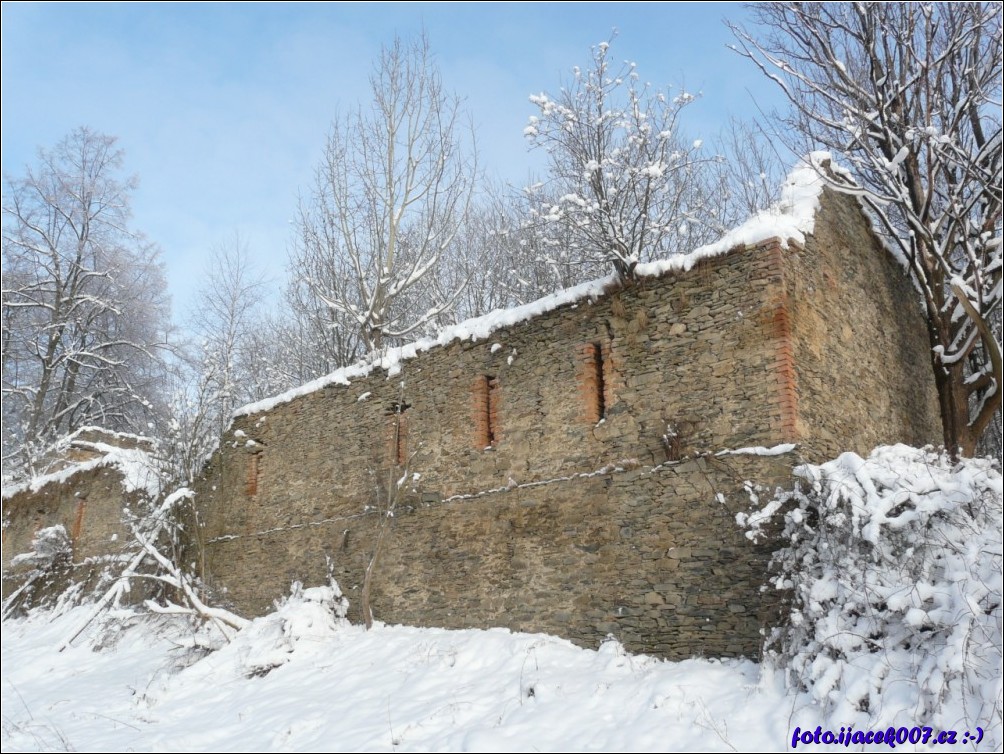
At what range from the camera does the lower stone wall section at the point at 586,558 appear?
7.09m

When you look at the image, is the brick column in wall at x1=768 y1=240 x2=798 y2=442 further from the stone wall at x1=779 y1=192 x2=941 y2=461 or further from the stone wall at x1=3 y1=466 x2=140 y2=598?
the stone wall at x1=3 y1=466 x2=140 y2=598

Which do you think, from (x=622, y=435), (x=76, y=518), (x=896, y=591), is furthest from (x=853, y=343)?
(x=76, y=518)

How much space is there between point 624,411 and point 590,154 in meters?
3.99

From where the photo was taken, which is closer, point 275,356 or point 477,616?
point 477,616

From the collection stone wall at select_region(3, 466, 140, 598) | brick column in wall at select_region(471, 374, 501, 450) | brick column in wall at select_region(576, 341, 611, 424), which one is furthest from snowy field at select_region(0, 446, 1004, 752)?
stone wall at select_region(3, 466, 140, 598)

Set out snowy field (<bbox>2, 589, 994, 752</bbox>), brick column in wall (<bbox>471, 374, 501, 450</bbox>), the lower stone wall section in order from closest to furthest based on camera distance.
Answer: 1. snowy field (<bbox>2, 589, 994, 752</bbox>)
2. the lower stone wall section
3. brick column in wall (<bbox>471, 374, 501, 450</bbox>)

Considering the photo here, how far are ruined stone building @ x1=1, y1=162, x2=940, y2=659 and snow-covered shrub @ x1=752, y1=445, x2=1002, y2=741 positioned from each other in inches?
23.4

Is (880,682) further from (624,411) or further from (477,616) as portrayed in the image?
(477,616)

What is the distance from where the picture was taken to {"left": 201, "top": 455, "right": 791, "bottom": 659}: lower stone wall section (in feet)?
23.3

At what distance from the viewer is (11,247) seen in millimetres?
19375

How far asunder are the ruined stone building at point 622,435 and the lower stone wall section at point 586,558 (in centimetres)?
2

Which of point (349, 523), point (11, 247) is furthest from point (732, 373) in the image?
point (11, 247)

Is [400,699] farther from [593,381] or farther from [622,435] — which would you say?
[593,381]

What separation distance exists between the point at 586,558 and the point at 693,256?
138 inches
